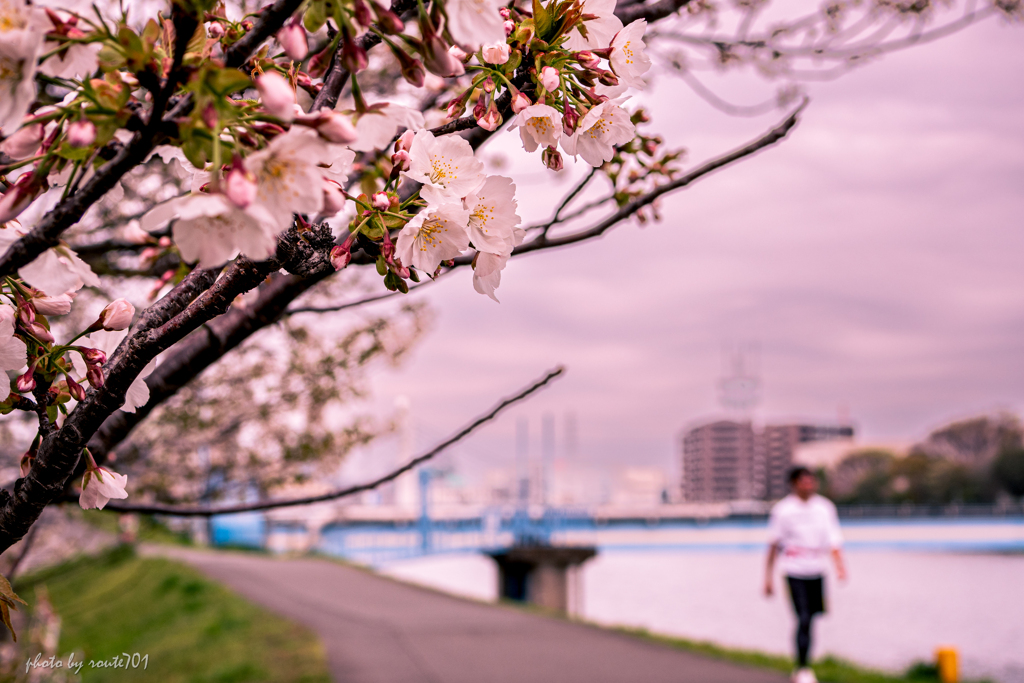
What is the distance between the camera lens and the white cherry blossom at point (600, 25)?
102 centimetres

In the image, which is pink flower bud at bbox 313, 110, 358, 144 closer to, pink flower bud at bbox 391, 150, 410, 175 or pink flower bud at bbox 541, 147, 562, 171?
pink flower bud at bbox 391, 150, 410, 175

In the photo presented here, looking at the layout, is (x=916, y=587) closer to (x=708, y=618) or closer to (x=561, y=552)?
(x=708, y=618)

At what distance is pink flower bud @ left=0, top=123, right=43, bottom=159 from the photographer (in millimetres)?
770

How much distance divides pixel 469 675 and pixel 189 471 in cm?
309

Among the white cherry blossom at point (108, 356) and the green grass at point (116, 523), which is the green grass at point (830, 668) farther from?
the white cherry blossom at point (108, 356)

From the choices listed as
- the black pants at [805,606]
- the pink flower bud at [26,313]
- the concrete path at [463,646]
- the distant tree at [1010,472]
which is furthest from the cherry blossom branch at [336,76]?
the distant tree at [1010,472]

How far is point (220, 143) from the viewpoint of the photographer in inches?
28.9

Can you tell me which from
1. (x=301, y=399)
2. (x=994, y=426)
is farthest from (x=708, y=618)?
(x=994, y=426)

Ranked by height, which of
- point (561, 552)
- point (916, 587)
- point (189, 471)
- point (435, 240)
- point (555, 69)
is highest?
point (555, 69)

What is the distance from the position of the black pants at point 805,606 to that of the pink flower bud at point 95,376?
619 centimetres

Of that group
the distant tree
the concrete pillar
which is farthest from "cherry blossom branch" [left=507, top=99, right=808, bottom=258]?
the distant tree

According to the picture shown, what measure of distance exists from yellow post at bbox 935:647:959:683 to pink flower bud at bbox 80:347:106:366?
26.7 feet

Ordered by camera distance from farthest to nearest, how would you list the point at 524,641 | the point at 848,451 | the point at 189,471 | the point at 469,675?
the point at 848,451, the point at 524,641, the point at 469,675, the point at 189,471

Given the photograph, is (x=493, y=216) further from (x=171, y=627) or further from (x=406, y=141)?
(x=171, y=627)
